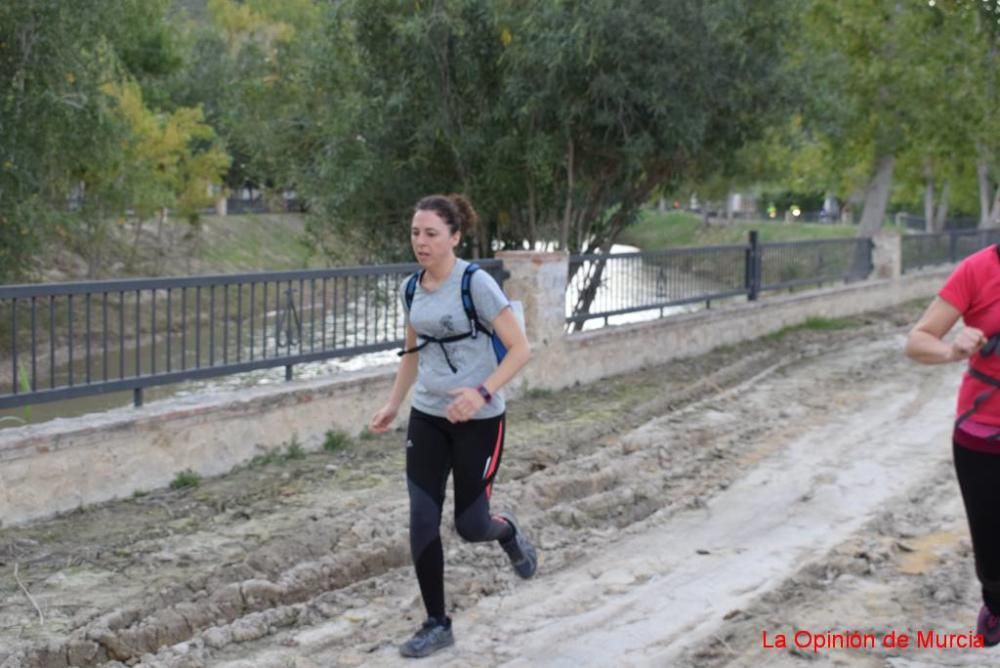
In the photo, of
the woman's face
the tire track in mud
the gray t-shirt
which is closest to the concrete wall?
the gray t-shirt

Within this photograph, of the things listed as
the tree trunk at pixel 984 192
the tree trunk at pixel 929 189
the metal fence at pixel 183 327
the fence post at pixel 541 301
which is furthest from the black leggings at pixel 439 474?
the tree trunk at pixel 984 192

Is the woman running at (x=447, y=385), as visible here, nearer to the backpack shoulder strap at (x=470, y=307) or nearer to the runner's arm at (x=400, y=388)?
the backpack shoulder strap at (x=470, y=307)

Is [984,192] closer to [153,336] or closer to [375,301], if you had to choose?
[375,301]

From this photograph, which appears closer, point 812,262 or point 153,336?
point 153,336

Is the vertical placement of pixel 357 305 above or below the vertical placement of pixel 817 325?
above

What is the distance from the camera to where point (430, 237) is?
488 cm

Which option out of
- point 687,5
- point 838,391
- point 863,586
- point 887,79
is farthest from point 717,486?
point 887,79

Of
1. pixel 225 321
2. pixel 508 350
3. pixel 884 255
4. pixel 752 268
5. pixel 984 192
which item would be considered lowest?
pixel 225 321

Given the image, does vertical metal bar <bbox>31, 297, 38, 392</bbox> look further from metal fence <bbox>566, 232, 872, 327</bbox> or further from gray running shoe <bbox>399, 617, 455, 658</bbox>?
metal fence <bbox>566, 232, 872, 327</bbox>

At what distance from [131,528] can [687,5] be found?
869 cm

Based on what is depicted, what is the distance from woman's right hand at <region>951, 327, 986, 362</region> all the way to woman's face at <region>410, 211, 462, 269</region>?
6.65ft

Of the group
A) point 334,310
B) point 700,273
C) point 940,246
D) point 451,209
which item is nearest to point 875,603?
point 451,209

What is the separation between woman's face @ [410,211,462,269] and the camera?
16.0 ft

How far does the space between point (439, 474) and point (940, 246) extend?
78.5 ft
